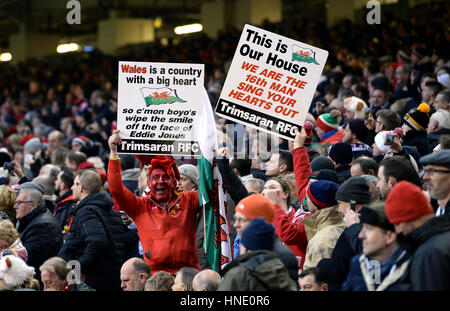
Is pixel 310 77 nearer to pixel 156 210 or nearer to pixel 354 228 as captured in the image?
pixel 156 210

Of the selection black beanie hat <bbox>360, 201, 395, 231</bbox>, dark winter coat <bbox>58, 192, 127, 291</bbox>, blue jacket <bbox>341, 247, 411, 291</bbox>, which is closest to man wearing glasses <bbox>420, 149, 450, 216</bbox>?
blue jacket <bbox>341, 247, 411, 291</bbox>

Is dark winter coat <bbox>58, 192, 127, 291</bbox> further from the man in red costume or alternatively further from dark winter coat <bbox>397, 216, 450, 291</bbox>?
dark winter coat <bbox>397, 216, 450, 291</bbox>

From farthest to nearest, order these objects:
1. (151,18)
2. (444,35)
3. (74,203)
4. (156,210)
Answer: (151,18) < (444,35) < (74,203) < (156,210)

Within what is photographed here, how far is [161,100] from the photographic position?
25.6 ft

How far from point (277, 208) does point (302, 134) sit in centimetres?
95

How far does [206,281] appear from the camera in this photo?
228 inches

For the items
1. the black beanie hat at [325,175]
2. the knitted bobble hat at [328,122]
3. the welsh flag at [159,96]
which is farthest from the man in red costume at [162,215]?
the knitted bobble hat at [328,122]

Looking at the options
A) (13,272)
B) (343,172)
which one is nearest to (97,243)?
(13,272)

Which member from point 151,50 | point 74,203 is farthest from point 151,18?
point 74,203

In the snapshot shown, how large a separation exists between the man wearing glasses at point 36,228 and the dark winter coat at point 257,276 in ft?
13.1

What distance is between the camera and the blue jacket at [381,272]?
4895 millimetres

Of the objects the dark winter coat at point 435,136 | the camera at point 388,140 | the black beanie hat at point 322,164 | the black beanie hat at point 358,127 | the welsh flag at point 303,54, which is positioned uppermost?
the welsh flag at point 303,54

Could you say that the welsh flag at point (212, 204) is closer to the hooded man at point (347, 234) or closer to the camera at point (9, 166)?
the hooded man at point (347, 234)

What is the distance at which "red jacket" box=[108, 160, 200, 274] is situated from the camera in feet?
23.7
